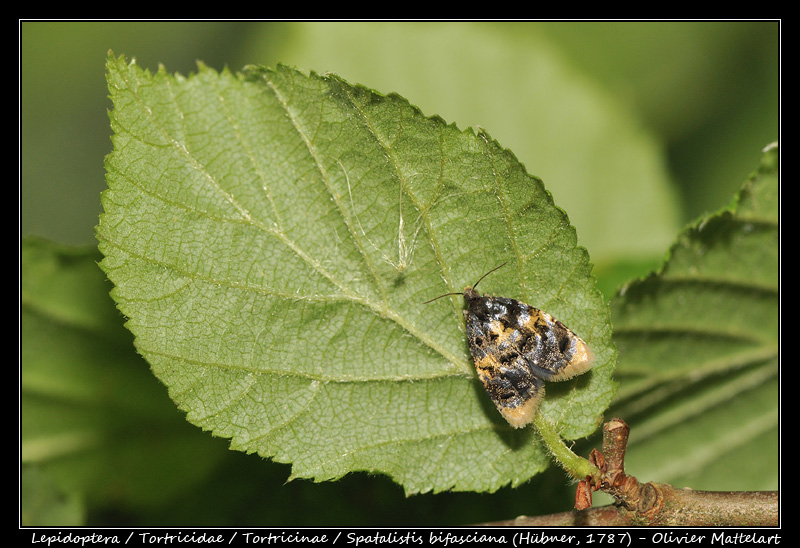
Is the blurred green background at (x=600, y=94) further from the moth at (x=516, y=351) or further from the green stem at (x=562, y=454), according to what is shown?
the green stem at (x=562, y=454)

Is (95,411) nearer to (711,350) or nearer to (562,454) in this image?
(562,454)

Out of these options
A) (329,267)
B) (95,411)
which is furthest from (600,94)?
(95,411)

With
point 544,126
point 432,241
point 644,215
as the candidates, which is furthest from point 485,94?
point 432,241

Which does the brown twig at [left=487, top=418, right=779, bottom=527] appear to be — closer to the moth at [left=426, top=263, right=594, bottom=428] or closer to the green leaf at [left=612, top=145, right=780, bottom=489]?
the moth at [left=426, top=263, right=594, bottom=428]

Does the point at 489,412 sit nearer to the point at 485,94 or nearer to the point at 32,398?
the point at 32,398

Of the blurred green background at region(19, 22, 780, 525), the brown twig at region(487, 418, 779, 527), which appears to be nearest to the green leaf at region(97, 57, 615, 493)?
the brown twig at region(487, 418, 779, 527)

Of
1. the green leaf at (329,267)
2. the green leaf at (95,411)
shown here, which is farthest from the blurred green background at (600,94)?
the green leaf at (95,411)
